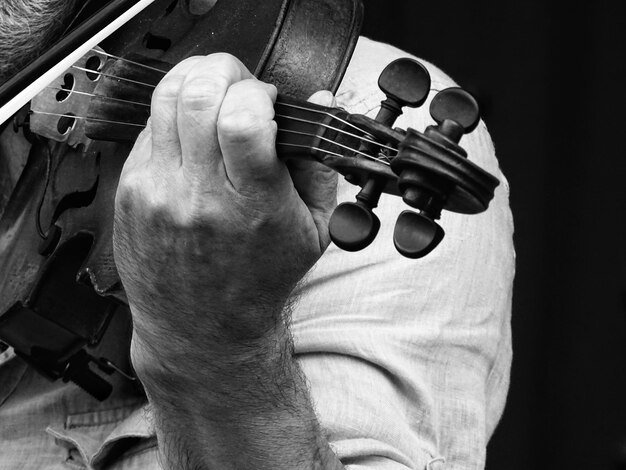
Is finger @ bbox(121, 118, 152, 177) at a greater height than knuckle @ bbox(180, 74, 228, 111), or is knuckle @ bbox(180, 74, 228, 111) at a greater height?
knuckle @ bbox(180, 74, 228, 111)

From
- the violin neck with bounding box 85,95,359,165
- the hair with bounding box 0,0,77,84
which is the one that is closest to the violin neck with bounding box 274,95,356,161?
the violin neck with bounding box 85,95,359,165

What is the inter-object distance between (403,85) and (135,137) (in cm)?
30

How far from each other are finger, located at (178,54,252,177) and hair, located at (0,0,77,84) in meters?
0.39

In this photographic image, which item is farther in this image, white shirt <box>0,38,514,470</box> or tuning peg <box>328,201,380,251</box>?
white shirt <box>0,38,514,470</box>

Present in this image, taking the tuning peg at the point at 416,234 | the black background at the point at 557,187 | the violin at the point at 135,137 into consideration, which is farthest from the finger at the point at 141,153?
the black background at the point at 557,187

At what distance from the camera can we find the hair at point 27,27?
1.19 meters

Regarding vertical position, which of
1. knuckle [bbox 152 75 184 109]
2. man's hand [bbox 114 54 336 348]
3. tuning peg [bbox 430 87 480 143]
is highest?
tuning peg [bbox 430 87 480 143]

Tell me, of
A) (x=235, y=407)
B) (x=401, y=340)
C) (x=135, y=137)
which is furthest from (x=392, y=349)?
(x=135, y=137)

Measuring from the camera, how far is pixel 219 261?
0.87 metres

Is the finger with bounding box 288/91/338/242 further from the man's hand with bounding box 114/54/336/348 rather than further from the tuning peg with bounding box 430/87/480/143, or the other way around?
the tuning peg with bounding box 430/87/480/143

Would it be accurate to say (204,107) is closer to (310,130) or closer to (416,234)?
(310,130)

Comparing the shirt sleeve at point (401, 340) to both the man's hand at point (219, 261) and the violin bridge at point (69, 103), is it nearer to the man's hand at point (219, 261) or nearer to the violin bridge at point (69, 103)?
the man's hand at point (219, 261)

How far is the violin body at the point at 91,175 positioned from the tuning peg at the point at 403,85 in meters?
0.14

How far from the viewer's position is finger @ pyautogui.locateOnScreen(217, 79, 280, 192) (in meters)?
0.81
